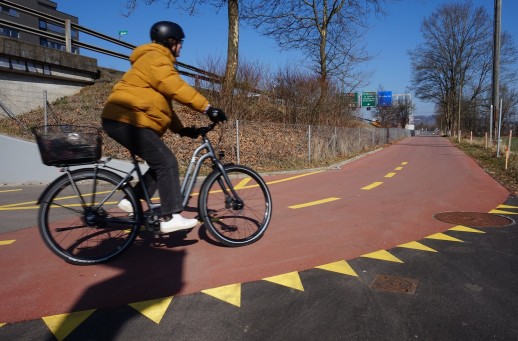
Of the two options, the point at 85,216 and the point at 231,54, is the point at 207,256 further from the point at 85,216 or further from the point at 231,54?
the point at 231,54

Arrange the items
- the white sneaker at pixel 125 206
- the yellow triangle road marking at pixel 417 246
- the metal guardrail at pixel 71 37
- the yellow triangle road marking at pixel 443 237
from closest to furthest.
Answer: the white sneaker at pixel 125 206 < the yellow triangle road marking at pixel 417 246 < the yellow triangle road marking at pixel 443 237 < the metal guardrail at pixel 71 37

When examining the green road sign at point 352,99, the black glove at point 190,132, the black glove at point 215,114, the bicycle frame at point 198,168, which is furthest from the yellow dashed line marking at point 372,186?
the green road sign at point 352,99

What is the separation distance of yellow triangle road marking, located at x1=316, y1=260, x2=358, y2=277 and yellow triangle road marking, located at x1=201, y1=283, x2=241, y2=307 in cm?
88

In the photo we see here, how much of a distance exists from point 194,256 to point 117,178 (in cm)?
105

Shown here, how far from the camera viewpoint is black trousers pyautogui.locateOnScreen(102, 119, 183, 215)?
3.57 meters

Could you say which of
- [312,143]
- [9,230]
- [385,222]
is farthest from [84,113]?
[385,222]

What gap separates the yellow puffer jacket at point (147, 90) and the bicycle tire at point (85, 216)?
60cm

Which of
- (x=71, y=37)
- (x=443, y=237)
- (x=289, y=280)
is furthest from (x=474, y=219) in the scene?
(x=71, y=37)

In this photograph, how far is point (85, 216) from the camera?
3818 millimetres

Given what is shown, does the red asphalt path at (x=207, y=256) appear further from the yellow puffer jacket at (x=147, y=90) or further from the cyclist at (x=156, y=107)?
the yellow puffer jacket at (x=147, y=90)

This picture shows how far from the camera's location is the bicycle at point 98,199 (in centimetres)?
349

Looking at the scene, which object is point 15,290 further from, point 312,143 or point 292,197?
point 312,143

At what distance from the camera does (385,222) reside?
556 centimetres

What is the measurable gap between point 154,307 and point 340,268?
1.68m
